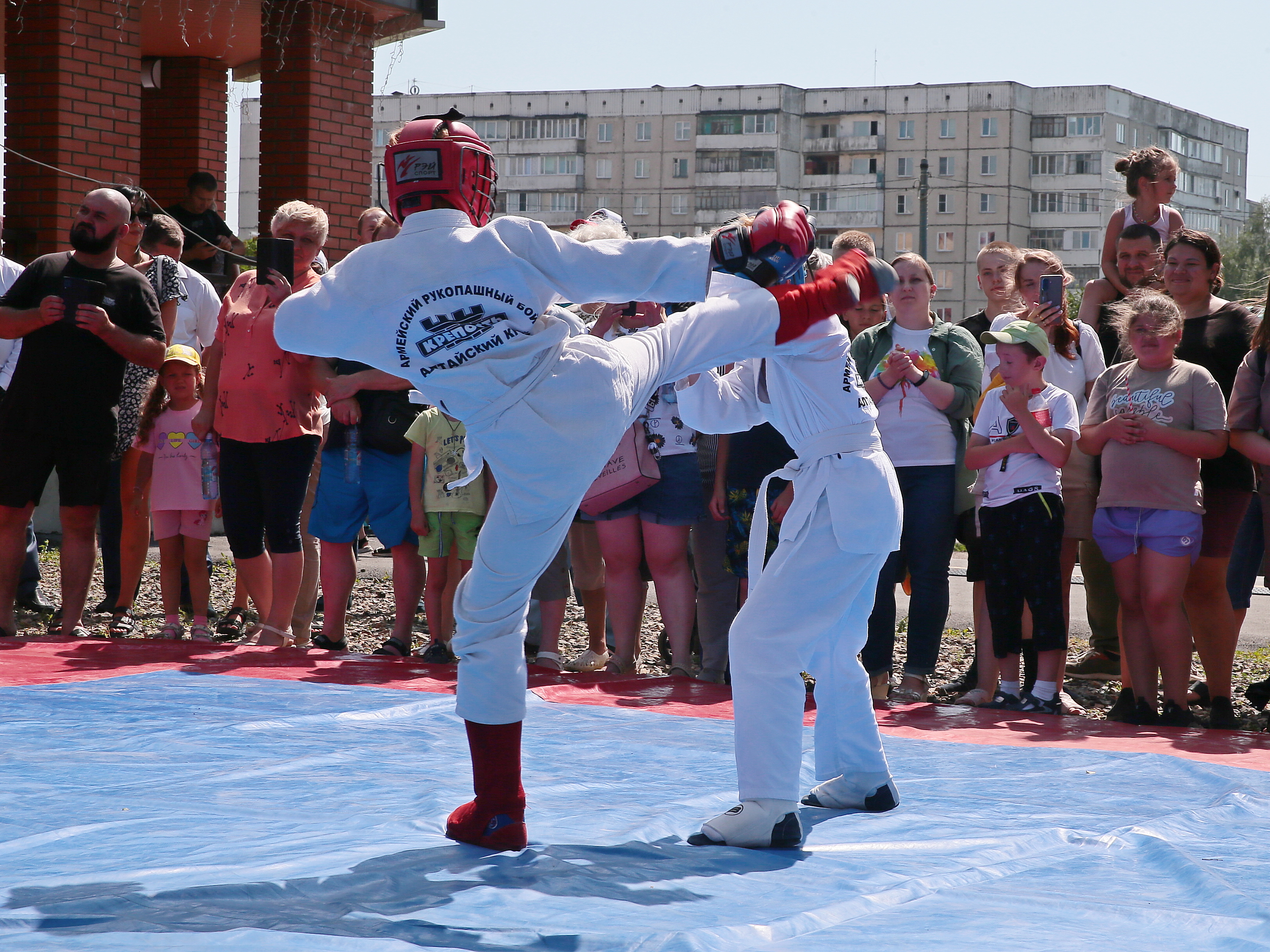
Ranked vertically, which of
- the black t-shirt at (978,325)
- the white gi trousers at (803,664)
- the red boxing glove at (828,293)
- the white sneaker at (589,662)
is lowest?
the white sneaker at (589,662)

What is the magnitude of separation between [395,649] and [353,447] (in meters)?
1.06

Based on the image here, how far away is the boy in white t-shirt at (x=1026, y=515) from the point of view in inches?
205

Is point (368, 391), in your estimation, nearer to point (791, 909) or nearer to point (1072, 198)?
point (791, 909)

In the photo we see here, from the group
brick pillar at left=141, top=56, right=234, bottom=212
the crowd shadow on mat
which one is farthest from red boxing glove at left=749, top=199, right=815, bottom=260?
brick pillar at left=141, top=56, right=234, bottom=212

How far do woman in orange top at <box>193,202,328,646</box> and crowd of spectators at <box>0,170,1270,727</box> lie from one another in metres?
0.01

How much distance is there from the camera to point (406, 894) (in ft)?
8.48

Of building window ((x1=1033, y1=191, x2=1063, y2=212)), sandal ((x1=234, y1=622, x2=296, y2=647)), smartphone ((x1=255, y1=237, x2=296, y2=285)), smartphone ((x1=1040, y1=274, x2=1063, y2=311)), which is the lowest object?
sandal ((x1=234, y1=622, x2=296, y2=647))

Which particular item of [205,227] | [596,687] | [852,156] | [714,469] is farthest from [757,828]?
[852,156]

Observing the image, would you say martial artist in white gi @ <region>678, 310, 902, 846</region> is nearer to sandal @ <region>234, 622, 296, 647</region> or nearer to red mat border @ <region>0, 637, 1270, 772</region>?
red mat border @ <region>0, 637, 1270, 772</region>

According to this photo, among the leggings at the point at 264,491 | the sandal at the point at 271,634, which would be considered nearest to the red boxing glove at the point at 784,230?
the leggings at the point at 264,491

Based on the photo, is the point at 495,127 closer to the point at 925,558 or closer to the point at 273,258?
the point at 273,258

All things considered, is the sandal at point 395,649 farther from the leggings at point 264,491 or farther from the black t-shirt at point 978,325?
the black t-shirt at point 978,325

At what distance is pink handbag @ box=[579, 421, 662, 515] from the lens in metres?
5.70

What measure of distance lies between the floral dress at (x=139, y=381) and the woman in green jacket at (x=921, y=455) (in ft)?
12.8
